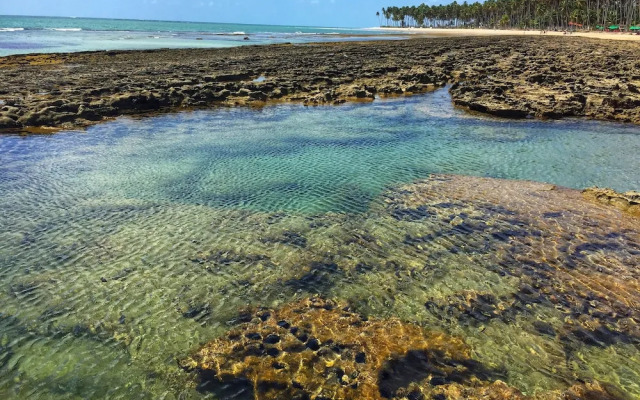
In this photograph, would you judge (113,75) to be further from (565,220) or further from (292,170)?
(565,220)

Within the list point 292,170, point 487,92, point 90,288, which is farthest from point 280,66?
point 90,288

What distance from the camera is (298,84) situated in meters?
35.4

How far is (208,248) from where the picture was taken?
33.3 ft

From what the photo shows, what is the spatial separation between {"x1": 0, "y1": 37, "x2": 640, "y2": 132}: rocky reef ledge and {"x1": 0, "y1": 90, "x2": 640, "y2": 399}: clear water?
3.81 metres

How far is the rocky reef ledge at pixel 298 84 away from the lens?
24.5 meters

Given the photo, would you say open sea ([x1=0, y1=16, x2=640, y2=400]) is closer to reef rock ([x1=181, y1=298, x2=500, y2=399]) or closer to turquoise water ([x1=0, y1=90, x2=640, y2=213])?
reef rock ([x1=181, y1=298, x2=500, y2=399])

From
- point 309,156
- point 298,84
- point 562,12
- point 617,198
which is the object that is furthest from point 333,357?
point 562,12

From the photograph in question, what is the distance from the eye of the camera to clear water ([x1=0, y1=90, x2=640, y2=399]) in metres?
6.66

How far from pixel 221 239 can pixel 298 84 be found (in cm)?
2741

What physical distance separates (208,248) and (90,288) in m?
2.75

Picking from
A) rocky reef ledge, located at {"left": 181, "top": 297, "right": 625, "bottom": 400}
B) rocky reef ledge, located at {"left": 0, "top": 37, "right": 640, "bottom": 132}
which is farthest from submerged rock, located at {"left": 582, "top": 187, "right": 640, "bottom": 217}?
rocky reef ledge, located at {"left": 0, "top": 37, "right": 640, "bottom": 132}

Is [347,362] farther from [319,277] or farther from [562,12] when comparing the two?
[562,12]

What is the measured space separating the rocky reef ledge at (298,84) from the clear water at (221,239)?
3.81m

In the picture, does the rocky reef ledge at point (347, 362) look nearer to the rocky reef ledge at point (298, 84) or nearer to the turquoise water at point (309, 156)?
the turquoise water at point (309, 156)
